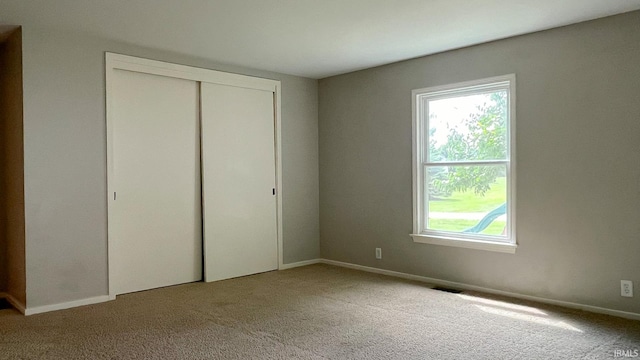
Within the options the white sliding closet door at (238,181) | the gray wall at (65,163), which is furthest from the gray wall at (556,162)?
the gray wall at (65,163)

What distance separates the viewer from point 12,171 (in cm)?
421

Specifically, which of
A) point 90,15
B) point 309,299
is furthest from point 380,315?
point 90,15

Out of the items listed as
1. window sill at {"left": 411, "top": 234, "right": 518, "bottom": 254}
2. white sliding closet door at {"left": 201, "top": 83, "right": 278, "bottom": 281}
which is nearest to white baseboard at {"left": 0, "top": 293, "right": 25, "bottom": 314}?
white sliding closet door at {"left": 201, "top": 83, "right": 278, "bottom": 281}

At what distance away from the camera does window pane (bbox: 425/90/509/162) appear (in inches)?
174

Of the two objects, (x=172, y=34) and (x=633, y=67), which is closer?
(x=633, y=67)

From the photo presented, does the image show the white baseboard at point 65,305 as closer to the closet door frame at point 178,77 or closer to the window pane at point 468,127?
the closet door frame at point 178,77

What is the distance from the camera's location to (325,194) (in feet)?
19.7

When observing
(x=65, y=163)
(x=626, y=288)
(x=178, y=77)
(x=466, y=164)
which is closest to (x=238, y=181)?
(x=178, y=77)

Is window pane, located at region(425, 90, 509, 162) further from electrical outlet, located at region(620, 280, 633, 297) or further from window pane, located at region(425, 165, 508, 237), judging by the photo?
electrical outlet, located at region(620, 280, 633, 297)

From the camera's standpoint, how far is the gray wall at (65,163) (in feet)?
12.8

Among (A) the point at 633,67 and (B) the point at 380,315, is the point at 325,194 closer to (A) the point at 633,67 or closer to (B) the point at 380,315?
(B) the point at 380,315

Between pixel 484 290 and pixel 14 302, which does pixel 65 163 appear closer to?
pixel 14 302

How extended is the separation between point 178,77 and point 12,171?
169 centimetres

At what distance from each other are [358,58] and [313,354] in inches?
122
